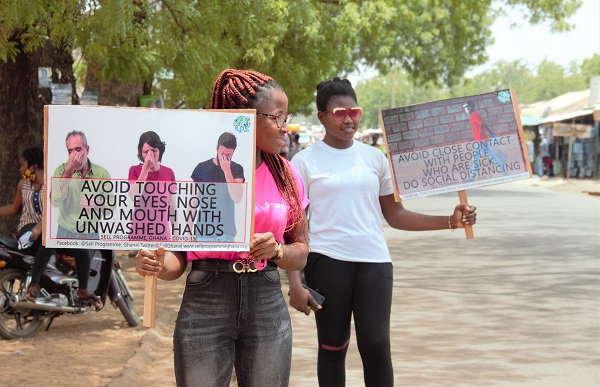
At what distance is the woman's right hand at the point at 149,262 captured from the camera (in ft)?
11.2

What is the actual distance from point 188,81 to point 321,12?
7552 millimetres

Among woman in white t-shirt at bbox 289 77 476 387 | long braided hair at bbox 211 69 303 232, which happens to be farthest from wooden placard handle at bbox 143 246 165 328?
woman in white t-shirt at bbox 289 77 476 387

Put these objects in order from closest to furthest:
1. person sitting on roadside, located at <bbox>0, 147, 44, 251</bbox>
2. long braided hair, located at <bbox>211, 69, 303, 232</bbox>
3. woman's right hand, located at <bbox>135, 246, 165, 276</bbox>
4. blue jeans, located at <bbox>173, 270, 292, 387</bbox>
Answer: woman's right hand, located at <bbox>135, 246, 165, 276</bbox> → blue jeans, located at <bbox>173, 270, 292, 387</bbox> → long braided hair, located at <bbox>211, 69, 303, 232</bbox> → person sitting on roadside, located at <bbox>0, 147, 44, 251</bbox>

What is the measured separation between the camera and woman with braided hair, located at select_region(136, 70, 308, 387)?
3.57 metres

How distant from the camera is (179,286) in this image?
39.2ft

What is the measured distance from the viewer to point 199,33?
10.3 meters

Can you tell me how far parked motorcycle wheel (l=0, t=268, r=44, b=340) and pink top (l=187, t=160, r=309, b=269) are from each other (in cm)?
494

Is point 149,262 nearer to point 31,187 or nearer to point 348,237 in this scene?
point 348,237

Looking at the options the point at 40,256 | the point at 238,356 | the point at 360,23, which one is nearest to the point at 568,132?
the point at 360,23

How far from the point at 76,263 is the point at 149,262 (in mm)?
5095

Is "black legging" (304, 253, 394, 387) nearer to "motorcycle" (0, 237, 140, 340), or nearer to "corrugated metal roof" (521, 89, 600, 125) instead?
"motorcycle" (0, 237, 140, 340)

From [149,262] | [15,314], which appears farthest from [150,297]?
[15,314]

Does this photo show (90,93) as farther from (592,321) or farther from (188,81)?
(592,321)

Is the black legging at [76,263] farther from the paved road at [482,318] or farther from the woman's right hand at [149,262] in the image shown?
the woman's right hand at [149,262]
